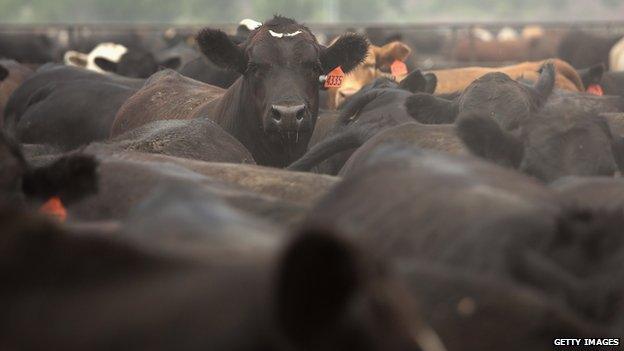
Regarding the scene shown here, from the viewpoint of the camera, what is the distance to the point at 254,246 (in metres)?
2.60

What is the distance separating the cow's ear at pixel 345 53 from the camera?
8.12 m

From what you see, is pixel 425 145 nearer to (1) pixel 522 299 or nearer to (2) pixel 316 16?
(1) pixel 522 299

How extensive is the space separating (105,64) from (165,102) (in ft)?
23.8

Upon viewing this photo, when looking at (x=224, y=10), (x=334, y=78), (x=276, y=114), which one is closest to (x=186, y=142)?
(x=276, y=114)

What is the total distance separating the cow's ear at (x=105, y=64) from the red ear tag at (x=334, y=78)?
8.19 metres

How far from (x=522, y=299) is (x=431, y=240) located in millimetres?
351

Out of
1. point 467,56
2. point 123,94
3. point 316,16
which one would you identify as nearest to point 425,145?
point 123,94

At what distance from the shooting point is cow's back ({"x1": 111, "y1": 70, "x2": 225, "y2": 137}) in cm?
879

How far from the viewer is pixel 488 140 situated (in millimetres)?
4910

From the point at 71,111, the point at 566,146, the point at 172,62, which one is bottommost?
the point at 172,62

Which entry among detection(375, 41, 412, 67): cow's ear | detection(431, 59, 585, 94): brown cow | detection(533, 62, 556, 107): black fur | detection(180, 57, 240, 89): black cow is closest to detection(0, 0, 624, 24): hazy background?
detection(375, 41, 412, 67): cow's ear

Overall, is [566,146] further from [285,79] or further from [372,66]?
[372,66]

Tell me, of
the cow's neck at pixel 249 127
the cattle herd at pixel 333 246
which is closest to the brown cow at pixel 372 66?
the cow's neck at pixel 249 127

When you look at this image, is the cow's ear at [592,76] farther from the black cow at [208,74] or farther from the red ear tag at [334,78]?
the red ear tag at [334,78]
